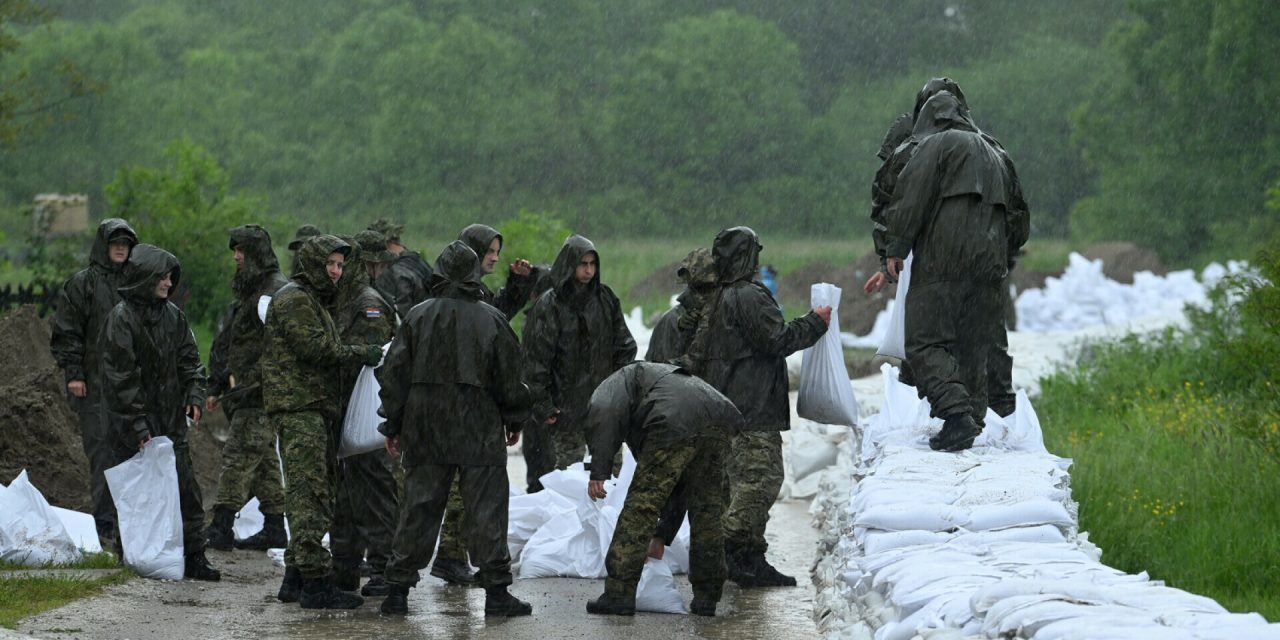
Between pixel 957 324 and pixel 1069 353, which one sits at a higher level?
pixel 1069 353

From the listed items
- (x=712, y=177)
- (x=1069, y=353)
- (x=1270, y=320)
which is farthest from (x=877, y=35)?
(x=1270, y=320)

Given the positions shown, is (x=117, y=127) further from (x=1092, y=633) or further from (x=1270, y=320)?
(x=1092, y=633)

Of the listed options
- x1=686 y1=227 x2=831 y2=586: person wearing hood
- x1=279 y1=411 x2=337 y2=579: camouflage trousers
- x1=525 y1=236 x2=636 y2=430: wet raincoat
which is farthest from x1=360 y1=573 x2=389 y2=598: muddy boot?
x1=686 y1=227 x2=831 y2=586: person wearing hood

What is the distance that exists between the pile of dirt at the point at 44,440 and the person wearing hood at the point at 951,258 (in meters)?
4.83

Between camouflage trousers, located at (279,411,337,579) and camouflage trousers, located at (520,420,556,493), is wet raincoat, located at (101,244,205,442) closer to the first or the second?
camouflage trousers, located at (279,411,337,579)

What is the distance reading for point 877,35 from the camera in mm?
54781

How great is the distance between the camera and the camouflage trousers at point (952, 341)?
24.9 feet

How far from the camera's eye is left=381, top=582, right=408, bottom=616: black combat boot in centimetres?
726

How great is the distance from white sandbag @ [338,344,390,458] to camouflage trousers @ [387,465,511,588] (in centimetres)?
43

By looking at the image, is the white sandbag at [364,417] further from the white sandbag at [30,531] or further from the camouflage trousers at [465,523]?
the white sandbag at [30,531]

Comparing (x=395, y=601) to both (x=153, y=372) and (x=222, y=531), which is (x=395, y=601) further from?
(x=222, y=531)

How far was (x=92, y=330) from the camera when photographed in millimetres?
8875

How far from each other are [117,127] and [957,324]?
149 feet

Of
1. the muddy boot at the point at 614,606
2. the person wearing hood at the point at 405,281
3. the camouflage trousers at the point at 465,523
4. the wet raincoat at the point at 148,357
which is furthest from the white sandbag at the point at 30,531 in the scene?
the muddy boot at the point at 614,606
